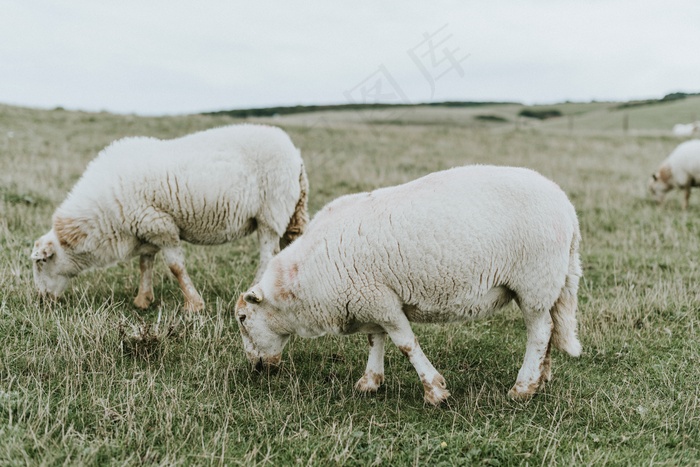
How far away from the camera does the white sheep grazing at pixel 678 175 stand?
12.8m

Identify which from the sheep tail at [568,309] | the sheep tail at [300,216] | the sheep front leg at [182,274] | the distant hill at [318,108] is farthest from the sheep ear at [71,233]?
the distant hill at [318,108]

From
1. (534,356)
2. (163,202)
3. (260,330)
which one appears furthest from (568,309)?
(163,202)

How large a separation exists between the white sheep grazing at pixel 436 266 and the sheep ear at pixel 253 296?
0.08ft

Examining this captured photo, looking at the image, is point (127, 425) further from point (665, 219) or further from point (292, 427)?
point (665, 219)

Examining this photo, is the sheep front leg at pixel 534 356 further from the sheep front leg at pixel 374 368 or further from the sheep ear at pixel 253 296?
the sheep ear at pixel 253 296

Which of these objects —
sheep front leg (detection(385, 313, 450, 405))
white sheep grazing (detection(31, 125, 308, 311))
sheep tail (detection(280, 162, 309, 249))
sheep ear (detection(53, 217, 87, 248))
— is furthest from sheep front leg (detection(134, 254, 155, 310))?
sheep front leg (detection(385, 313, 450, 405))

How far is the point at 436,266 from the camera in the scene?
4152mm

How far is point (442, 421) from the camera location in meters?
4.08

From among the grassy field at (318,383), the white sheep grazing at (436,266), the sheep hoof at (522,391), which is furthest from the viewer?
the sheep hoof at (522,391)

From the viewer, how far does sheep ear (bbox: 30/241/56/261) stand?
19.6ft

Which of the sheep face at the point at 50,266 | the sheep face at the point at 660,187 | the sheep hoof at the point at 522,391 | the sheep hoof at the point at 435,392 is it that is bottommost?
the sheep hoof at the point at 522,391

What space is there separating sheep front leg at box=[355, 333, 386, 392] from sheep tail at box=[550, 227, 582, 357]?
1397 millimetres

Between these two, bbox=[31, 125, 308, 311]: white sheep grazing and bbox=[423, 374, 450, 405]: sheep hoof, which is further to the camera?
bbox=[31, 125, 308, 311]: white sheep grazing

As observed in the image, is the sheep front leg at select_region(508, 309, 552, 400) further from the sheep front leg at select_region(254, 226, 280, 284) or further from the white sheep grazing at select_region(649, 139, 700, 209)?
the white sheep grazing at select_region(649, 139, 700, 209)
